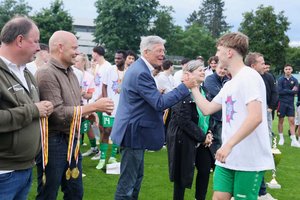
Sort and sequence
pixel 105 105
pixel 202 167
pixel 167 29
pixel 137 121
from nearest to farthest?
1. pixel 105 105
2. pixel 137 121
3. pixel 202 167
4. pixel 167 29

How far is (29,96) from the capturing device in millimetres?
3059

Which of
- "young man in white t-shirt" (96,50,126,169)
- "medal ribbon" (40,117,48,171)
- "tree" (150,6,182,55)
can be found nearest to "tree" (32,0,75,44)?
"tree" (150,6,182,55)

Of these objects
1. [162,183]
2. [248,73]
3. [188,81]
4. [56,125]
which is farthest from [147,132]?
[162,183]

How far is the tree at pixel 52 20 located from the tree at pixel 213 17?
58094 mm

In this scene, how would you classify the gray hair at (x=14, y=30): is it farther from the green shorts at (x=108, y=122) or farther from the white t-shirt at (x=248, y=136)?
the green shorts at (x=108, y=122)

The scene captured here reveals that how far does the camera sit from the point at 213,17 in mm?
105125

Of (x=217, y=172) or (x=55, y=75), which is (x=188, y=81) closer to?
(x=217, y=172)

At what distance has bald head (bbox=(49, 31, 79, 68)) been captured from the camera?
387 centimetres

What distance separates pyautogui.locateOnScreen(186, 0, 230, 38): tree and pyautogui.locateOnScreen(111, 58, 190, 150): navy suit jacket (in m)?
102

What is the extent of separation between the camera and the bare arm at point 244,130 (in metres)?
3.41

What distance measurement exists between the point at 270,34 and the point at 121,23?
21442 millimetres

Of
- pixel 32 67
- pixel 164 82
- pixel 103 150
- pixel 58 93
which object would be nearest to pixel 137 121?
pixel 58 93

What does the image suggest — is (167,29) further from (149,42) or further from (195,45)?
(149,42)

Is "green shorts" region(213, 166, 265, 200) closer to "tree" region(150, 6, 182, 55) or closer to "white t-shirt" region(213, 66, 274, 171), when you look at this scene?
"white t-shirt" region(213, 66, 274, 171)
